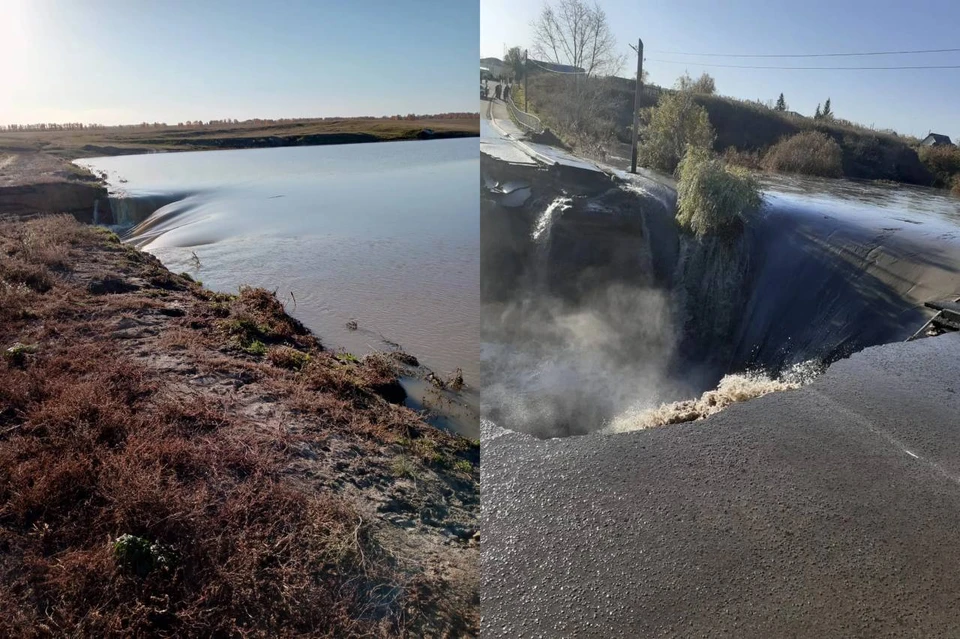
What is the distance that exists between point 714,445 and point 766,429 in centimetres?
63

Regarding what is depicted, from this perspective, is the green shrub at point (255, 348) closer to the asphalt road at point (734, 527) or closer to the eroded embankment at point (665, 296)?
the eroded embankment at point (665, 296)

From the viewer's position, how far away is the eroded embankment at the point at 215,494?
9.83 feet

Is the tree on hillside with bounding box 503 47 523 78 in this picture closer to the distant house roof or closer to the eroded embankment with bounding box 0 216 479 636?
the eroded embankment with bounding box 0 216 479 636

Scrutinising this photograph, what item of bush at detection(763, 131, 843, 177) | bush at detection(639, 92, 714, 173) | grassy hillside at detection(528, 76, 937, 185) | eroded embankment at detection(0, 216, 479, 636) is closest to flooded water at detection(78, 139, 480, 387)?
eroded embankment at detection(0, 216, 479, 636)

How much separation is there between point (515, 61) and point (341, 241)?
8687 millimetres

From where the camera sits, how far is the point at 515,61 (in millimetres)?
18703

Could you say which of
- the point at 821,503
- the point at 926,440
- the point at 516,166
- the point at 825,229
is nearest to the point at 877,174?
the point at 825,229

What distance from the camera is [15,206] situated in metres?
19.0

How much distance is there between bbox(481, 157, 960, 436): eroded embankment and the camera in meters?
8.57

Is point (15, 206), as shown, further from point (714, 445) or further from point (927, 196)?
point (927, 196)

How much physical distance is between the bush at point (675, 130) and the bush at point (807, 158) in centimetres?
733

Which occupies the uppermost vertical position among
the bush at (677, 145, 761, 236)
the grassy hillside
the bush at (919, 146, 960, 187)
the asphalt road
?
the grassy hillside

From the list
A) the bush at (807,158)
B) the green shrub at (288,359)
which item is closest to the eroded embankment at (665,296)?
the green shrub at (288,359)

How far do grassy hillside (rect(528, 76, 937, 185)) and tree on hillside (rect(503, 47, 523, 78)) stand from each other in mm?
2636
